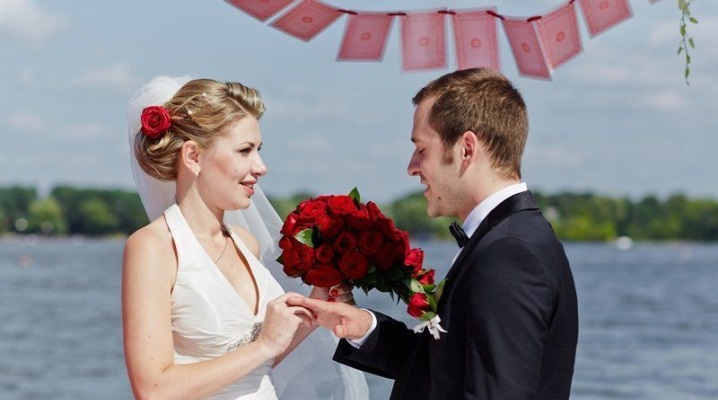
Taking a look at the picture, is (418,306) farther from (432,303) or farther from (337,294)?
(337,294)

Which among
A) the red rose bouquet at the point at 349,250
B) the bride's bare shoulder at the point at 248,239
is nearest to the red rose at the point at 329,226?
the red rose bouquet at the point at 349,250

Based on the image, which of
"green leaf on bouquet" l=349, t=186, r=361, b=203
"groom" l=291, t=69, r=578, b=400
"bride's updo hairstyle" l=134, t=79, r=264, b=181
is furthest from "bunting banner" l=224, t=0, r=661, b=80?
"groom" l=291, t=69, r=578, b=400

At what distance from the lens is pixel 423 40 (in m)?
4.41

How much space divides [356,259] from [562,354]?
781 millimetres

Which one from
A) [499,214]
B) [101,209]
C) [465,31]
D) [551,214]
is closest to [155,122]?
[499,214]

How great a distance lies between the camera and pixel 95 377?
62.4 ft

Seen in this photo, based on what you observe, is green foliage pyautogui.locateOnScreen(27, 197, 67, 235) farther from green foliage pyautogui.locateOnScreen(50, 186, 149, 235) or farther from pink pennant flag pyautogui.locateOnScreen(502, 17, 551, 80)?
pink pennant flag pyautogui.locateOnScreen(502, 17, 551, 80)

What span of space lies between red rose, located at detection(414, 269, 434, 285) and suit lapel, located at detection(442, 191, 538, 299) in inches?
19.4

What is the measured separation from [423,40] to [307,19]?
502mm

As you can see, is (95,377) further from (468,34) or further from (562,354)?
(562,354)

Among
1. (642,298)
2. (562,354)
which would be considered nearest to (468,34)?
(562,354)

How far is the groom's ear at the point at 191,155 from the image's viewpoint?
3533mm

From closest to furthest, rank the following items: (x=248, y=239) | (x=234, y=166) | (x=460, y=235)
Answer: (x=460, y=235), (x=234, y=166), (x=248, y=239)

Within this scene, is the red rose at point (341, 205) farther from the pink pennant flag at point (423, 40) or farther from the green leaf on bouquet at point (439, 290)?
the pink pennant flag at point (423, 40)
